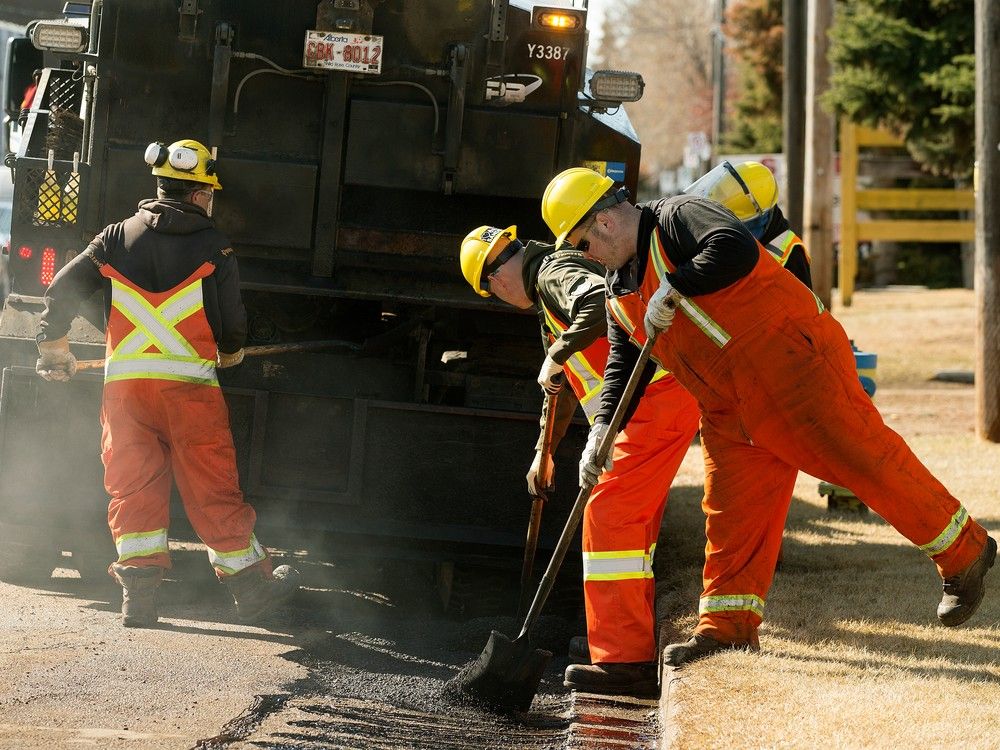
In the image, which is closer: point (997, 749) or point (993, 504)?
point (997, 749)

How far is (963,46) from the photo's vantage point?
15.2 meters

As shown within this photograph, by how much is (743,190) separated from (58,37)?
2.98 meters

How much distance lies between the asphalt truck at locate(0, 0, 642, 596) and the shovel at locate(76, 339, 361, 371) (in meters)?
0.05

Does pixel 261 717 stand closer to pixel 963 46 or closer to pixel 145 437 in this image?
pixel 145 437

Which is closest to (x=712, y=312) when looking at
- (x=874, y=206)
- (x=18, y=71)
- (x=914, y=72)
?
(x=18, y=71)

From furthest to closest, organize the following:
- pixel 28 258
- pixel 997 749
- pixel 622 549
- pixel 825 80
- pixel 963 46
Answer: pixel 825 80 → pixel 963 46 → pixel 28 258 → pixel 622 549 → pixel 997 749

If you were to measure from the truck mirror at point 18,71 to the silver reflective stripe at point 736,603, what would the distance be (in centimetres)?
535

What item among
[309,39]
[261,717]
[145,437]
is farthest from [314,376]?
[261,717]

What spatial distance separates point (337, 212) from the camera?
22.1ft

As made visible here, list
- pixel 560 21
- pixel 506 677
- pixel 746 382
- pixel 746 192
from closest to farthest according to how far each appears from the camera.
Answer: pixel 746 382
pixel 506 677
pixel 746 192
pixel 560 21

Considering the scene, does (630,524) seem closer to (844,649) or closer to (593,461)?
(593,461)

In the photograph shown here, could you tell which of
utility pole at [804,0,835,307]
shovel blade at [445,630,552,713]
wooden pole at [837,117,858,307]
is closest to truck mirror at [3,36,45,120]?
shovel blade at [445,630,552,713]

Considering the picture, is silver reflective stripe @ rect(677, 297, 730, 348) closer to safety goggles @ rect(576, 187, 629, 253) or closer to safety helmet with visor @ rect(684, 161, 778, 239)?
safety goggles @ rect(576, 187, 629, 253)

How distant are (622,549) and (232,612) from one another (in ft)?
6.21
